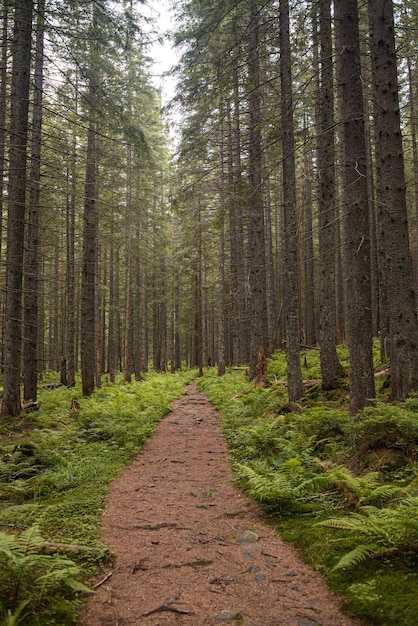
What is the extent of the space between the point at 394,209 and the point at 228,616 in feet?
21.7

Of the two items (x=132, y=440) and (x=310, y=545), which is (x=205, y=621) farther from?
(x=132, y=440)

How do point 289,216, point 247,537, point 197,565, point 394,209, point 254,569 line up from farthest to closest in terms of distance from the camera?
1. point 289,216
2. point 394,209
3. point 247,537
4. point 197,565
5. point 254,569

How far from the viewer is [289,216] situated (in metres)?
10.5

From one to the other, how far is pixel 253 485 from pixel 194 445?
360 centimetres

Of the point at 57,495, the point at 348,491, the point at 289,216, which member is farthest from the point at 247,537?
the point at 289,216

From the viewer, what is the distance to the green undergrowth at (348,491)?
121 inches

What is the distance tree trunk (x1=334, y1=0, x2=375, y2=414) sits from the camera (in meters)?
7.14

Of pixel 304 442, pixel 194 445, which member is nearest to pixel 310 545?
pixel 304 442

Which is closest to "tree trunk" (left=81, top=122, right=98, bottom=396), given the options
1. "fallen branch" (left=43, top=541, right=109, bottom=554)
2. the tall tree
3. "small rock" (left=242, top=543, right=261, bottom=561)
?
the tall tree

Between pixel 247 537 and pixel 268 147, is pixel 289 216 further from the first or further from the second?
pixel 247 537

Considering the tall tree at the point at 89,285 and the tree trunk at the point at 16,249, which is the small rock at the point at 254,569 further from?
the tall tree at the point at 89,285

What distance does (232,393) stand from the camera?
15016mm

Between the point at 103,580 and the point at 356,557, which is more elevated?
the point at 356,557

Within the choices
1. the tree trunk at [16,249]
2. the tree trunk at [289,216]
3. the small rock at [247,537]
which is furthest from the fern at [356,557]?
the tree trunk at [16,249]
